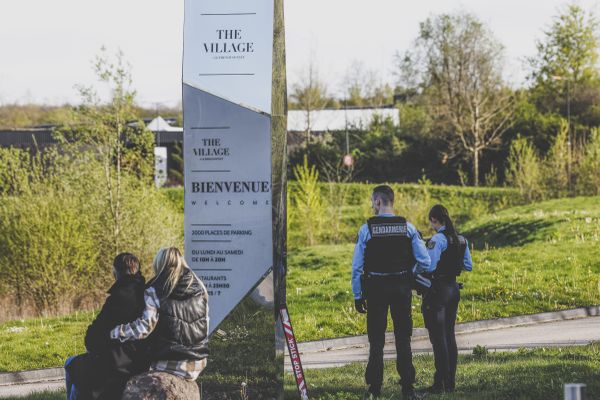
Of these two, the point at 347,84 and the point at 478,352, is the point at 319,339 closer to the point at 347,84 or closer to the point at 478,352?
the point at 478,352

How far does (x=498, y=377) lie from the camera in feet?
29.1

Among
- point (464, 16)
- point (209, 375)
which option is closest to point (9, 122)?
point (464, 16)

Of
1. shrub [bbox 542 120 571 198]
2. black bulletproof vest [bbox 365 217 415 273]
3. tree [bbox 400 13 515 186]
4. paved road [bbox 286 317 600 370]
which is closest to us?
black bulletproof vest [bbox 365 217 415 273]

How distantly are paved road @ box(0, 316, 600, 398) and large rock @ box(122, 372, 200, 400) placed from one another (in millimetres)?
4907

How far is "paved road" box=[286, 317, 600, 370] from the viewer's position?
1241cm

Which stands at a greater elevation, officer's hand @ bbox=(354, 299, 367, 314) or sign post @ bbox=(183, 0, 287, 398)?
sign post @ bbox=(183, 0, 287, 398)

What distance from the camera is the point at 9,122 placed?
81062mm

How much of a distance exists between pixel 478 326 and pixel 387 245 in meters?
7.39

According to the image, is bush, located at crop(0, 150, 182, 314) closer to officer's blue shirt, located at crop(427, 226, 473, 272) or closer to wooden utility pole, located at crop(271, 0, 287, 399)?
wooden utility pole, located at crop(271, 0, 287, 399)

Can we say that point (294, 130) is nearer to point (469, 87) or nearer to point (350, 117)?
point (350, 117)

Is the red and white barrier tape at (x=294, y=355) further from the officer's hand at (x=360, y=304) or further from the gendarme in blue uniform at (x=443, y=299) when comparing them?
the gendarme in blue uniform at (x=443, y=299)

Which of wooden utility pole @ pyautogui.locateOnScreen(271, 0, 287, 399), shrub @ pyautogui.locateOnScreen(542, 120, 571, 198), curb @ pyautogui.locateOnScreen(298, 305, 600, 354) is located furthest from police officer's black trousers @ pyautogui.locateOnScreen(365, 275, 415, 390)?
shrub @ pyautogui.locateOnScreen(542, 120, 571, 198)

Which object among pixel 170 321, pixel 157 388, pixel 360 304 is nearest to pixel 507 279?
pixel 360 304

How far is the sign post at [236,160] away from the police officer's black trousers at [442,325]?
4.66ft
